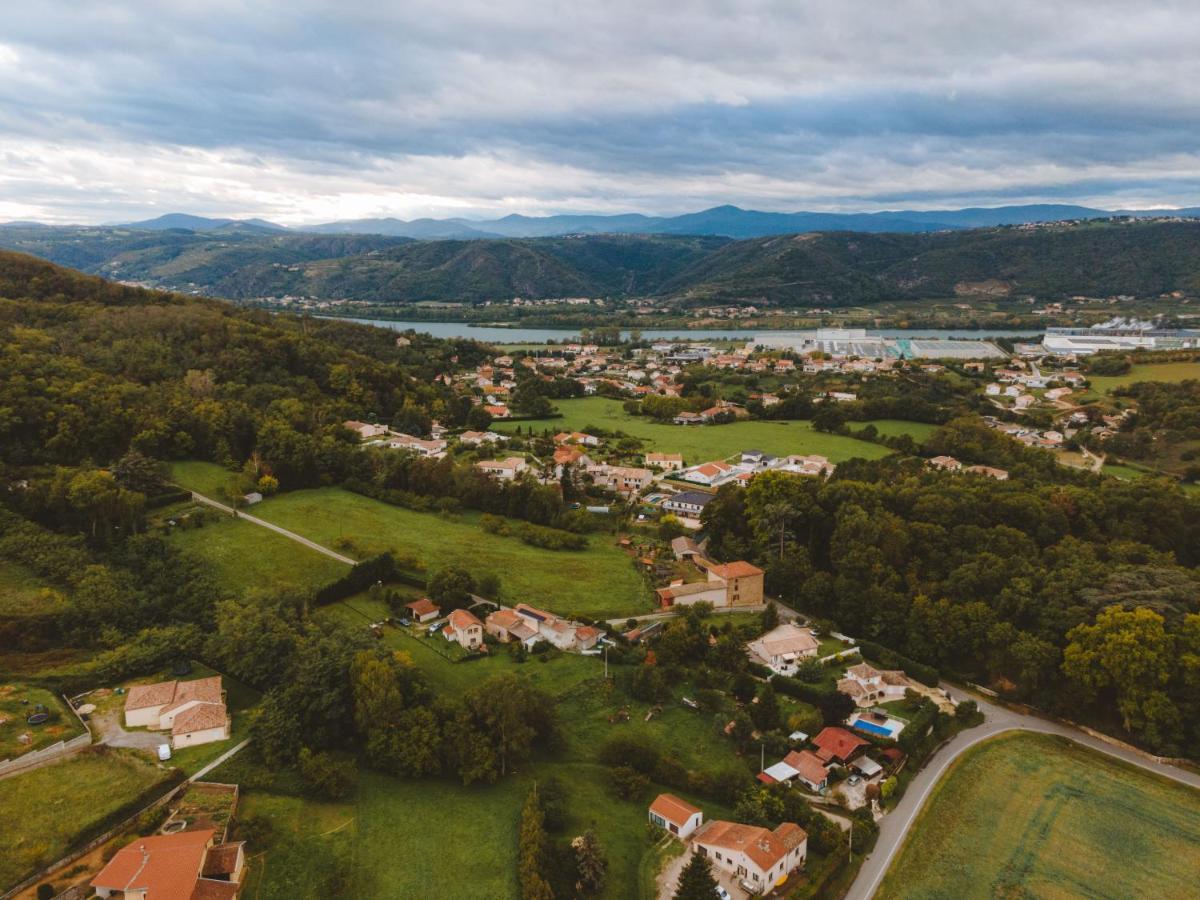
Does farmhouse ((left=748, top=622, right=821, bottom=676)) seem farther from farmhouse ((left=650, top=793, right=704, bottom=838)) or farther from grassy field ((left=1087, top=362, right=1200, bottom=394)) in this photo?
grassy field ((left=1087, top=362, right=1200, bottom=394))

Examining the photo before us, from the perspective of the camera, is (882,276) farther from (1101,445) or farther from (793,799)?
(793,799)

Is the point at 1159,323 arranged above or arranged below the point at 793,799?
above

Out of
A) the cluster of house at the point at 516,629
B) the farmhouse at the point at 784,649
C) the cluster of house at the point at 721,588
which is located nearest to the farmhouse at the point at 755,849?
the farmhouse at the point at 784,649

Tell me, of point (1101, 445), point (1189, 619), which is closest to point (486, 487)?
point (1189, 619)

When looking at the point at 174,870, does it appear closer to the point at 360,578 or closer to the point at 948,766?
the point at 360,578

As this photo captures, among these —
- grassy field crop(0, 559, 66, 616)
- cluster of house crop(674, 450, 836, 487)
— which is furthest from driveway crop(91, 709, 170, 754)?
cluster of house crop(674, 450, 836, 487)

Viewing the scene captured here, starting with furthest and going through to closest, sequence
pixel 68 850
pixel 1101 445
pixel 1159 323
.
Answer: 1. pixel 1159 323
2. pixel 1101 445
3. pixel 68 850

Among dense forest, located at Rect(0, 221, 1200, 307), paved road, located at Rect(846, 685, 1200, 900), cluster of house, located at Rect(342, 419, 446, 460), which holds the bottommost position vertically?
paved road, located at Rect(846, 685, 1200, 900)
